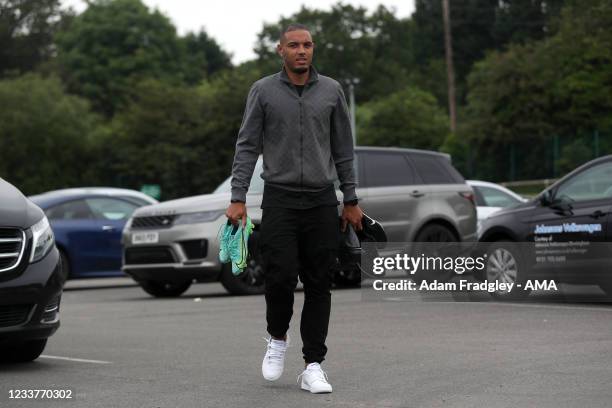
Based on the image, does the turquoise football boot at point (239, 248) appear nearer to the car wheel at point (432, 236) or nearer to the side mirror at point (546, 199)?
the side mirror at point (546, 199)

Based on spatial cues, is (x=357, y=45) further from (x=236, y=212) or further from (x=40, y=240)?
(x=236, y=212)

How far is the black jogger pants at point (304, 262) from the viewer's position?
7.12 m

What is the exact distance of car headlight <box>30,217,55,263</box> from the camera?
8547 millimetres

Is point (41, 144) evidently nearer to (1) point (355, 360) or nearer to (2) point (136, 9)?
(2) point (136, 9)

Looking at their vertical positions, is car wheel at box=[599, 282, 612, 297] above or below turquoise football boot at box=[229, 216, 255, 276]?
below

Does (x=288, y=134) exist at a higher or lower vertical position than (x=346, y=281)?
higher

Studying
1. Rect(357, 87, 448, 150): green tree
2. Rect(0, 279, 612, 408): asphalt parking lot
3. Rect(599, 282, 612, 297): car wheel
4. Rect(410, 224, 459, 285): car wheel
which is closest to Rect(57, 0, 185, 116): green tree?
Rect(357, 87, 448, 150): green tree

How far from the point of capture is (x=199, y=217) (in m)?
15.8

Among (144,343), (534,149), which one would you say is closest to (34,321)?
(144,343)

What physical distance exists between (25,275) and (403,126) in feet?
183

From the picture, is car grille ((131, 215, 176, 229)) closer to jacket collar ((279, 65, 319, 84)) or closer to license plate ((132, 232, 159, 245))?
license plate ((132, 232, 159, 245))

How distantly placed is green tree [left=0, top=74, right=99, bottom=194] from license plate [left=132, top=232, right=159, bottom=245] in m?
33.9

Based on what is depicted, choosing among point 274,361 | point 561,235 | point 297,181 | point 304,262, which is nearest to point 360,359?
point 274,361

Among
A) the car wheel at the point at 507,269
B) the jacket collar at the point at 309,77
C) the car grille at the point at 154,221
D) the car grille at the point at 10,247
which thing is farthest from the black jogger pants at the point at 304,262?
the car grille at the point at 154,221
